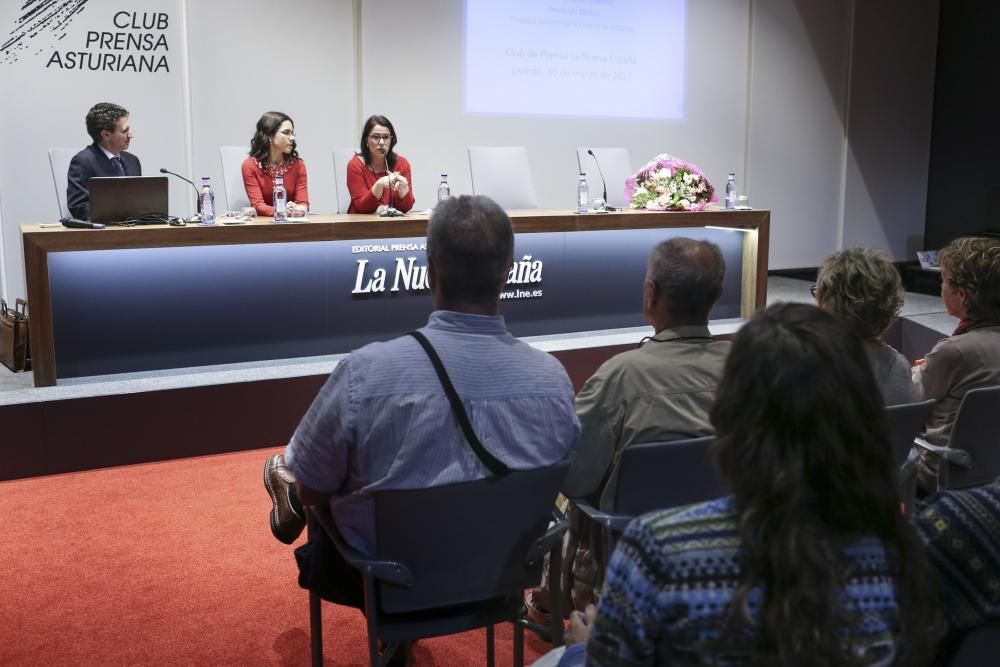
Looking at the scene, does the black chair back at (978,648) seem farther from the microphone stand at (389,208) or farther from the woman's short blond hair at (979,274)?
the microphone stand at (389,208)

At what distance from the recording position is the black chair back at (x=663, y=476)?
192 cm

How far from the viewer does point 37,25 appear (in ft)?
18.8

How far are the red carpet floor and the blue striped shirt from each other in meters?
0.85

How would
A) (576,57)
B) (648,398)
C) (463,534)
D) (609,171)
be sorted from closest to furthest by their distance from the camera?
(463,534)
(648,398)
(609,171)
(576,57)

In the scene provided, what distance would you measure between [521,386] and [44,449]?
2.82 m

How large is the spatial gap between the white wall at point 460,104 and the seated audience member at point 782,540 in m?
5.79

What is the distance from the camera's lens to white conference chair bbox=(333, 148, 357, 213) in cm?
540

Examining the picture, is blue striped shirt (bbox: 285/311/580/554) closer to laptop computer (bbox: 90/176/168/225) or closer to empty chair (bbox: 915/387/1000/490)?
empty chair (bbox: 915/387/1000/490)

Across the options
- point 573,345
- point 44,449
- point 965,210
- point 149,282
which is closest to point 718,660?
point 44,449

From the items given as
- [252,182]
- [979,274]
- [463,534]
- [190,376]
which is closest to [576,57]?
[252,182]

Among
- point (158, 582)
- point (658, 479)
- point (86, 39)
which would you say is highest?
point (86, 39)

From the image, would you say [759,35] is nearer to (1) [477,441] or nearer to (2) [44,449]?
(2) [44,449]

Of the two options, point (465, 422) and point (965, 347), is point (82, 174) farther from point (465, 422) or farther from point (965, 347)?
point (965, 347)

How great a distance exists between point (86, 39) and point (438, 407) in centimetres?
513
